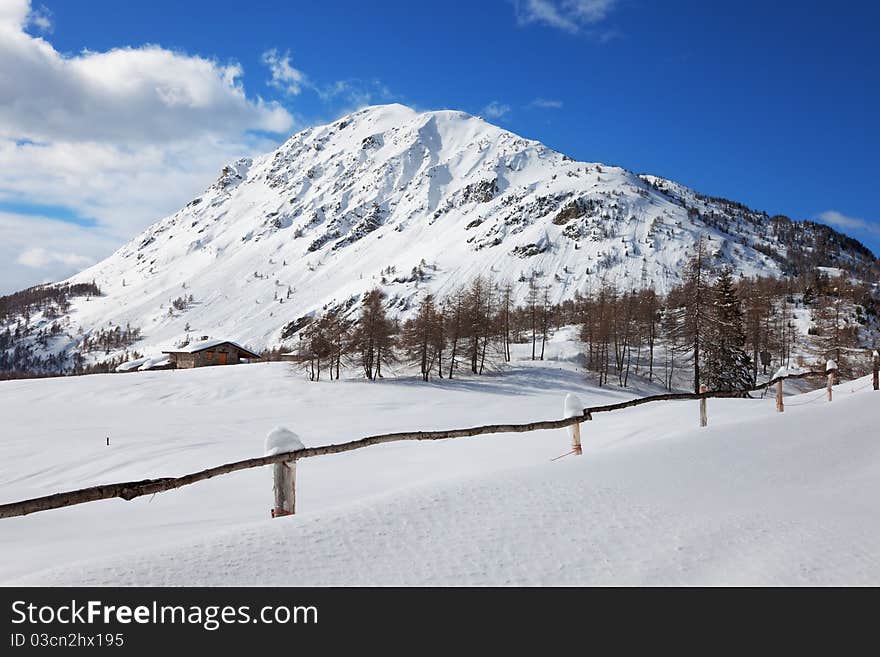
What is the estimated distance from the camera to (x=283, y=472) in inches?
209

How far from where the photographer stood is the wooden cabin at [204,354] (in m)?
61.9

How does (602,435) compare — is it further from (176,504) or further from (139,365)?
(139,365)

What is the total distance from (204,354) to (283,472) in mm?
62492

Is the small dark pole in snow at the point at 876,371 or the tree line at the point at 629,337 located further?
the tree line at the point at 629,337

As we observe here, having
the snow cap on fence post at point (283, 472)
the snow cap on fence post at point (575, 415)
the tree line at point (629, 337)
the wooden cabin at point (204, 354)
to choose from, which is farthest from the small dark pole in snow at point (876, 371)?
the wooden cabin at point (204, 354)

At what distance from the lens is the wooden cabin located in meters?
61.9

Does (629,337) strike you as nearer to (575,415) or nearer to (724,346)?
(724,346)

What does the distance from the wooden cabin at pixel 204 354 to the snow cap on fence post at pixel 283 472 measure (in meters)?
61.6

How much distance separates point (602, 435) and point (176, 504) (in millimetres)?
10727

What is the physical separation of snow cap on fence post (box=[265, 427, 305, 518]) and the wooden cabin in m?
61.6

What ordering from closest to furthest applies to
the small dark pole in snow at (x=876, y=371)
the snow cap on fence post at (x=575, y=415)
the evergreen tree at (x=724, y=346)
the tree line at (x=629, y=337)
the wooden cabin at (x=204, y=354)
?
the snow cap on fence post at (x=575, y=415)
the small dark pole in snow at (x=876, y=371)
the evergreen tree at (x=724, y=346)
the tree line at (x=629, y=337)
the wooden cabin at (x=204, y=354)

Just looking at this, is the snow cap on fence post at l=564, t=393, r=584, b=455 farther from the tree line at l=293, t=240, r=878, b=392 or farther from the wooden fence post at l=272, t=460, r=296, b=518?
the tree line at l=293, t=240, r=878, b=392

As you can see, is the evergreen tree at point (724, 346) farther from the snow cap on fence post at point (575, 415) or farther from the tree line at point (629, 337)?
the snow cap on fence post at point (575, 415)
